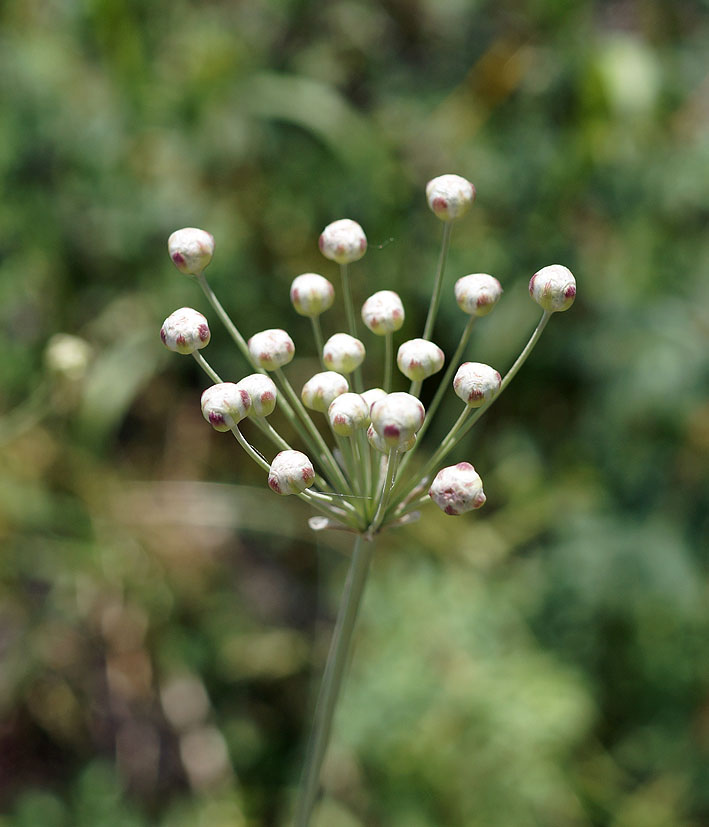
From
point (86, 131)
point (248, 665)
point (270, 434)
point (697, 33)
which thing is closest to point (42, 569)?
point (248, 665)

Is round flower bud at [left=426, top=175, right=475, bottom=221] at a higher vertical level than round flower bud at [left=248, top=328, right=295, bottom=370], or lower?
higher

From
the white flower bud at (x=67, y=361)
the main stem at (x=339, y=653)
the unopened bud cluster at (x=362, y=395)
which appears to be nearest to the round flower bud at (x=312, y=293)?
the unopened bud cluster at (x=362, y=395)

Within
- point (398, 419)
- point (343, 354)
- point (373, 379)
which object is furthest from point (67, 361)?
point (373, 379)

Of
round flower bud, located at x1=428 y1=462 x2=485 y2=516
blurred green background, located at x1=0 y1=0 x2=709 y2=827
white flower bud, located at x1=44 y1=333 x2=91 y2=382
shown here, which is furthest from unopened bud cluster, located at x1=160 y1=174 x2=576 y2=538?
blurred green background, located at x1=0 y1=0 x2=709 y2=827

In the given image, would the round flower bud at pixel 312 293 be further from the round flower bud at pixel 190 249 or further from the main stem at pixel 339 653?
the main stem at pixel 339 653

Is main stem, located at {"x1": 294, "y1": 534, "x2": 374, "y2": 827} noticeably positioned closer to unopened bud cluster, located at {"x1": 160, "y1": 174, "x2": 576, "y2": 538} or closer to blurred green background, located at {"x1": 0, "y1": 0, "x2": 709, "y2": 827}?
unopened bud cluster, located at {"x1": 160, "y1": 174, "x2": 576, "y2": 538}

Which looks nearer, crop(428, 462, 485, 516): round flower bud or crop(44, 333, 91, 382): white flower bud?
crop(428, 462, 485, 516): round flower bud

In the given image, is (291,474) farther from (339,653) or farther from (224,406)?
(339,653)

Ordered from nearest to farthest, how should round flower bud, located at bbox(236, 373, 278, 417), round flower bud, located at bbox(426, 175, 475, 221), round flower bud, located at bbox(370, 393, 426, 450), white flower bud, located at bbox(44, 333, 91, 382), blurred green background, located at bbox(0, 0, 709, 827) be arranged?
round flower bud, located at bbox(370, 393, 426, 450), round flower bud, located at bbox(236, 373, 278, 417), round flower bud, located at bbox(426, 175, 475, 221), white flower bud, located at bbox(44, 333, 91, 382), blurred green background, located at bbox(0, 0, 709, 827)
